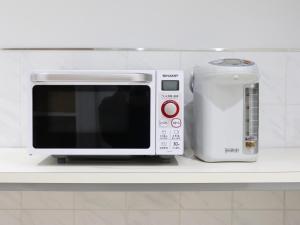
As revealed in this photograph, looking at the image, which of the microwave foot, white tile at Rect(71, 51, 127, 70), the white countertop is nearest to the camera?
the white countertop

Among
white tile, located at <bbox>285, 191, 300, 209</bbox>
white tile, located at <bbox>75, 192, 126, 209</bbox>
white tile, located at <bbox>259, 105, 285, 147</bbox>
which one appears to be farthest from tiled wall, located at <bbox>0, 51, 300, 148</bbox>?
white tile, located at <bbox>75, 192, 126, 209</bbox>

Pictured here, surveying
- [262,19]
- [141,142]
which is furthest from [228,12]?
[141,142]

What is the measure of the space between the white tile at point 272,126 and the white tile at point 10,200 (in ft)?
3.11

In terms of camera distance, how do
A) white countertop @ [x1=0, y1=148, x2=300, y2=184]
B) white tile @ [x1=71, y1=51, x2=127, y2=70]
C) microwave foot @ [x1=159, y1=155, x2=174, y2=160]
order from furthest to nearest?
white tile @ [x1=71, y1=51, x2=127, y2=70], microwave foot @ [x1=159, y1=155, x2=174, y2=160], white countertop @ [x1=0, y1=148, x2=300, y2=184]

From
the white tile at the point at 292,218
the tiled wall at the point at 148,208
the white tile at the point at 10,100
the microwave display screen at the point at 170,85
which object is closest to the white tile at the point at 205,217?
the tiled wall at the point at 148,208

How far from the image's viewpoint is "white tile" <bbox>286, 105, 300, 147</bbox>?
5.38ft

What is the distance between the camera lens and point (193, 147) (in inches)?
59.4

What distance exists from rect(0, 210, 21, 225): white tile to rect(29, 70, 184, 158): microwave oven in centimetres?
47

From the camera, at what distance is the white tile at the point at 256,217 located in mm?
1635

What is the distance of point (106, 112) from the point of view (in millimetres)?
1291

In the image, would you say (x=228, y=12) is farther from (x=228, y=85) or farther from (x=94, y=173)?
(x=94, y=173)

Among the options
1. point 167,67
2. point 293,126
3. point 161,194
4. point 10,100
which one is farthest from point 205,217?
point 10,100

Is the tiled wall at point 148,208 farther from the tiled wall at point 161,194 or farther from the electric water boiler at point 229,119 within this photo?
the electric water boiler at point 229,119

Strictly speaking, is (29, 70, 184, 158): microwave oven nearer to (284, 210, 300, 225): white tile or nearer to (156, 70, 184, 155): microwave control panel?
(156, 70, 184, 155): microwave control panel
